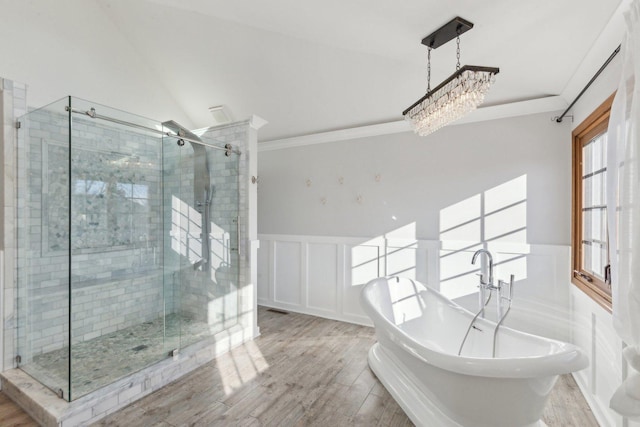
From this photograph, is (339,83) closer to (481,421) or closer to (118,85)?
(118,85)

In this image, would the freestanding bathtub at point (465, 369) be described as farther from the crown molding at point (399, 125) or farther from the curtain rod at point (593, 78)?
the crown molding at point (399, 125)

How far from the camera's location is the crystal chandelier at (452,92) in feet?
5.30

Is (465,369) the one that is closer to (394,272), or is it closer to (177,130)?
(394,272)

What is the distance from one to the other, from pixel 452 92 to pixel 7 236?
333cm

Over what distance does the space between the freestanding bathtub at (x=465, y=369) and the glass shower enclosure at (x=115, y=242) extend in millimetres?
1730

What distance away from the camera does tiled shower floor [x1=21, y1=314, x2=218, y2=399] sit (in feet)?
6.98

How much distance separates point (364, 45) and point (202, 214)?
217 centimetres

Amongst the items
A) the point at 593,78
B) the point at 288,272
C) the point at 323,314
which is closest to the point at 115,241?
the point at 288,272

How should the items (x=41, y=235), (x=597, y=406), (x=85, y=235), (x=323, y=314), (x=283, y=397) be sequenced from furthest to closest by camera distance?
(x=323, y=314)
(x=85, y=235)
(x=41, y=235)
(x=283, y=397)
(x=597, y=406)

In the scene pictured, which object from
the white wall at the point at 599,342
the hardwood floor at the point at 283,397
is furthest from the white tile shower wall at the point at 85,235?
the white wall at the point at 599,342

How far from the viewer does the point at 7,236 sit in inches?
94.1

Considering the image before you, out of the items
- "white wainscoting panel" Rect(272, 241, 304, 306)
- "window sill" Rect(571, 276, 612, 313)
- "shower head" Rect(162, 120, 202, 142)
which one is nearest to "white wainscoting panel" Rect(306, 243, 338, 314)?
"white wainscoting panel" Rect(272, 241, 304, 306)

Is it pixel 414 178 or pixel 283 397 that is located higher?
pixel 414 178

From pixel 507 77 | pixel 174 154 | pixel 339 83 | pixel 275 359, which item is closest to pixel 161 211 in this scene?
pixel 174 154
